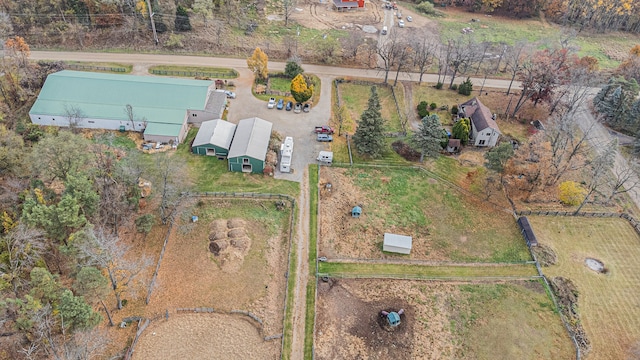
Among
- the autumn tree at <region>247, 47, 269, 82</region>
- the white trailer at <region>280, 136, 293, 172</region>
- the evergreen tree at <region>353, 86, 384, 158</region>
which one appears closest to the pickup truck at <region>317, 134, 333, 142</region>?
the evergreen tree at <region>353, 86, 384, 158</region>

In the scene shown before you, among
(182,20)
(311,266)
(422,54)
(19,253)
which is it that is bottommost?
(311,266)

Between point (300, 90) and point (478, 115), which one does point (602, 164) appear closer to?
point (478, 115)

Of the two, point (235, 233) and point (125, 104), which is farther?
point (125, 104)

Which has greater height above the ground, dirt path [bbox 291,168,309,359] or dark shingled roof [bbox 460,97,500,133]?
dark shingled roof [bbox 460,97,500,133]

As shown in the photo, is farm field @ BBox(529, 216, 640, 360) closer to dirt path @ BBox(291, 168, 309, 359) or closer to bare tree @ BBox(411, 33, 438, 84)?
dirt path @ BBox(291, 168, 309, 359)

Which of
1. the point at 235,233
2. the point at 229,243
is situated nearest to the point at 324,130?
the point at 235,233

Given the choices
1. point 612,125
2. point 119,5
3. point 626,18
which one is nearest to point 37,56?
point 119,5

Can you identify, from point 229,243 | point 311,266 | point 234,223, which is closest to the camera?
point 311,266

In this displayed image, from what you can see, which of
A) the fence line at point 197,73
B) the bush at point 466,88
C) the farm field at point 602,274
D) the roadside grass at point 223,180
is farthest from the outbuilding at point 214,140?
the bush at point 466,88
